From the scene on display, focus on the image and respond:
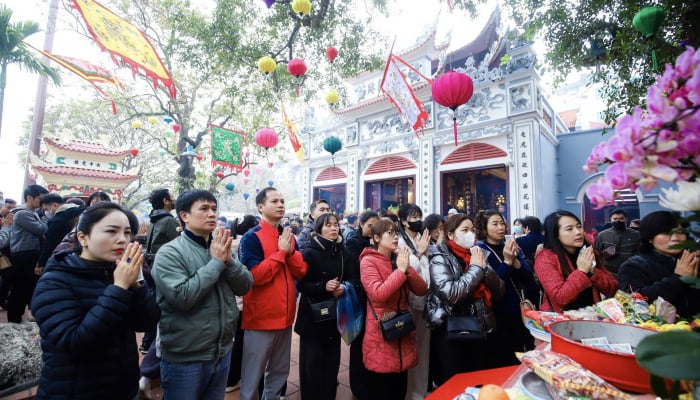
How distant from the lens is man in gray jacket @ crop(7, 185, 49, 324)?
3.77 metres

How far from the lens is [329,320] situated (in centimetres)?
239

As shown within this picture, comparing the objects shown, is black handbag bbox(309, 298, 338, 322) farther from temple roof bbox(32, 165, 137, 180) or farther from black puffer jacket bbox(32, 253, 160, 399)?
temple roof bbox(32, 165, 137, 180)

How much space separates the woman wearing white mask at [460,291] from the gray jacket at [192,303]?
1396 mm

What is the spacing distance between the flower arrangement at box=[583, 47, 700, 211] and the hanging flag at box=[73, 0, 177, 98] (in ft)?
23.1

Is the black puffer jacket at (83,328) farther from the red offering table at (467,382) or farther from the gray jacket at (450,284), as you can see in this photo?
the gray jacket at (450,284)

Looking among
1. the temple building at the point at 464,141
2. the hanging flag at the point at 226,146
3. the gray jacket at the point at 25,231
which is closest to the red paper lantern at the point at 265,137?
the hanging flag at the point at 226,146

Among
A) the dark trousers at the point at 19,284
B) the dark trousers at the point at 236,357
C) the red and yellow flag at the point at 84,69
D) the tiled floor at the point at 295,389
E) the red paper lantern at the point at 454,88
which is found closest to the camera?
the tiled floor at the point at 295,389

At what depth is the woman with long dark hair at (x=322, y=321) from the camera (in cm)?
239

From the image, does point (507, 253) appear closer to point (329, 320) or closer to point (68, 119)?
point (329, 320)

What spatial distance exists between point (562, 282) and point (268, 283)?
6.67 feet

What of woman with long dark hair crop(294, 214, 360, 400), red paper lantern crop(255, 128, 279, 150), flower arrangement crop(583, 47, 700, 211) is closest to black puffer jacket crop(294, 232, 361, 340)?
woman with long dark hair crop(294, 214, 360, 400)

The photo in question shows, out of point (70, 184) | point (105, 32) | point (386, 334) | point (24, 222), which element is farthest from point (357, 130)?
point (386, 334)

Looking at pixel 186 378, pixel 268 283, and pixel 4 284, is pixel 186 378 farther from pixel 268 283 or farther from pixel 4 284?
pixel 4 284

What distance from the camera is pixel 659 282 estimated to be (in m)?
1.98
